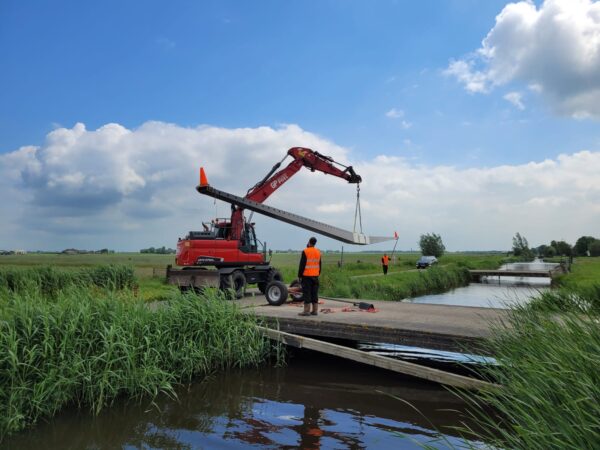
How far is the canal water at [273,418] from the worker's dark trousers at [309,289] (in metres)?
1.89

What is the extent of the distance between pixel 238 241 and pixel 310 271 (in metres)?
5.27

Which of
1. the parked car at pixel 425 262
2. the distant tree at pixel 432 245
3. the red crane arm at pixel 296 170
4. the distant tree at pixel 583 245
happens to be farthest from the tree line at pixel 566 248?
the red crane arm at pixel 296 170

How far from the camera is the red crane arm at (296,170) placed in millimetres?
15688

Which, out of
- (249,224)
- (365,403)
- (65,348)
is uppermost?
(249,224)

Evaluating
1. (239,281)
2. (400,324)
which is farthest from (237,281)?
(400,324)

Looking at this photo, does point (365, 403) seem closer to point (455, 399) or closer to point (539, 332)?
point (455, 399)

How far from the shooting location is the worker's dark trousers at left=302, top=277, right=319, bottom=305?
9.85 metres

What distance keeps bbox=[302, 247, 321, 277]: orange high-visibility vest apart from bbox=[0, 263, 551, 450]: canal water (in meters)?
2.22

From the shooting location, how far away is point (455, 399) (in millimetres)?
7180

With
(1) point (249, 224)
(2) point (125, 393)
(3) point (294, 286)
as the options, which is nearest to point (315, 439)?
(2) point (125, 393)

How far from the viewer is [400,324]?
28.6 feet

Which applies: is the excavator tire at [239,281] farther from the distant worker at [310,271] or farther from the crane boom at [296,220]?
the distant worker at [310,271]

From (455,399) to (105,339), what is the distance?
5.67 metres

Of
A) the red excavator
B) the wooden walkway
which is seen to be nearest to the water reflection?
the wooden walkway
